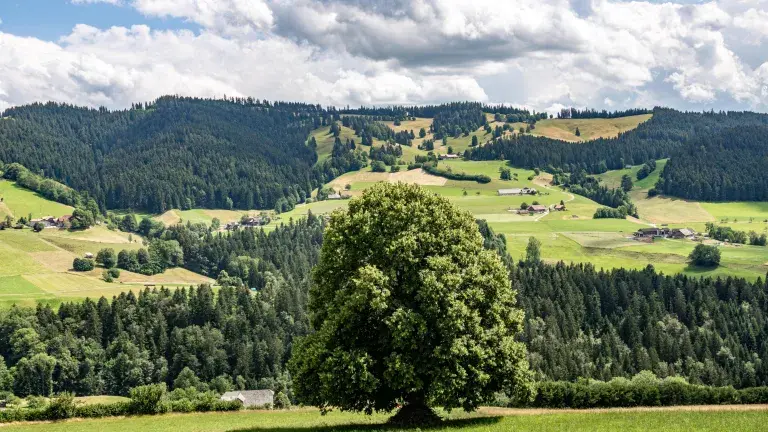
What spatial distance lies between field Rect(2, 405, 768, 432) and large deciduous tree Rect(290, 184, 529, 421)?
214 centimetres

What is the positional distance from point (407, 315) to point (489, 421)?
832cm

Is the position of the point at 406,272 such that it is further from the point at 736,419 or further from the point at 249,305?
the point at 249,305

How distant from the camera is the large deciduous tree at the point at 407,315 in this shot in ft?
133

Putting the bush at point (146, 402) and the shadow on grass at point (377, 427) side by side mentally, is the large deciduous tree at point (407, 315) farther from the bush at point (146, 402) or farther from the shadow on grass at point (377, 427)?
the bush at point (146, 402)

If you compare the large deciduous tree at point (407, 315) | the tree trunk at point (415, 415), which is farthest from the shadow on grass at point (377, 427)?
the large deciduous tree at point (407, 315)

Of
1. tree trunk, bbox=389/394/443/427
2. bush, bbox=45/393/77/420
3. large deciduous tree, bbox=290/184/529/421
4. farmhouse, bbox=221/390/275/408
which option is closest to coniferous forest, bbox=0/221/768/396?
Answer: farmhouse, bbox=221/390/275/408

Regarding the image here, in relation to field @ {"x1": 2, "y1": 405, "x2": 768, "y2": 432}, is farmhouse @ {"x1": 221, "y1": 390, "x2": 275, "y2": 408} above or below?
below

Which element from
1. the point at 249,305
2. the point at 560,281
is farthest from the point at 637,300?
the point at 249,305

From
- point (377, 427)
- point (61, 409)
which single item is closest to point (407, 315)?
point (377, 427)

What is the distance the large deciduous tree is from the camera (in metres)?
40.7

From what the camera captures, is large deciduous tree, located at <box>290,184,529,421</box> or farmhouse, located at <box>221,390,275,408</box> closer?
large deciduous tree, located at <box>290,184,529,421</box>

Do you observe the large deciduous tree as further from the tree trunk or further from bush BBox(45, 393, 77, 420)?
bush BBox(45, 393, 77, 420)

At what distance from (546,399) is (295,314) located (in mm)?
121994

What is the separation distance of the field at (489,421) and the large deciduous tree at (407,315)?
2137 millimetres
